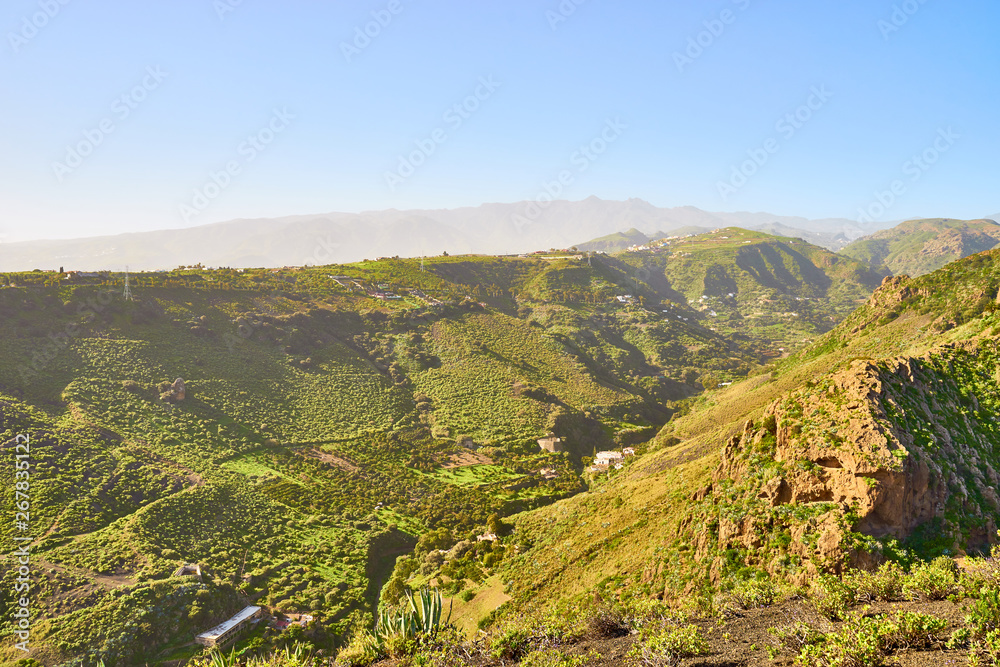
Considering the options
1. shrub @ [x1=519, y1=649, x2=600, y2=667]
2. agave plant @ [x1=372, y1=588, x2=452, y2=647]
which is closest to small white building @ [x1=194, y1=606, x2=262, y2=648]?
agave plant @ [x1=372, y1=588, x2=452, y2=647]

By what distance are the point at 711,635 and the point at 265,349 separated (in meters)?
63.5

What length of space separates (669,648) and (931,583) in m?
7.14

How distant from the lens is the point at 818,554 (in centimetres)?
1569

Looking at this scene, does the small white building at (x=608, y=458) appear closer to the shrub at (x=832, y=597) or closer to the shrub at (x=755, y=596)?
the shrub at (x=755, y=596)

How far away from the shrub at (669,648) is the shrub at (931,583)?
570 centimetres

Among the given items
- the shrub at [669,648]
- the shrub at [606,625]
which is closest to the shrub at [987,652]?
the shrub at [669,648]

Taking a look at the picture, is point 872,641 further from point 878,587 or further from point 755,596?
point 755,596

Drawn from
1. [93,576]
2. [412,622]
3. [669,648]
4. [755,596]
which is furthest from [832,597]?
[93,576]

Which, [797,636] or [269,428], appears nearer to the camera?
[797,636]

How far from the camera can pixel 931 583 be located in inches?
469

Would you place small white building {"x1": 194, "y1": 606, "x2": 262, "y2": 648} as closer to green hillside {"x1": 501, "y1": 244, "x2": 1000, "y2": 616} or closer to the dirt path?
the dirt path

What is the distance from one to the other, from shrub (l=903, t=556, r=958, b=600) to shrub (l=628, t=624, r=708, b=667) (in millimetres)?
5700

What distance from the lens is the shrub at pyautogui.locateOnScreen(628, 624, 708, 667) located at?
10.7 metres

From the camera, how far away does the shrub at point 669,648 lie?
35.0ft
